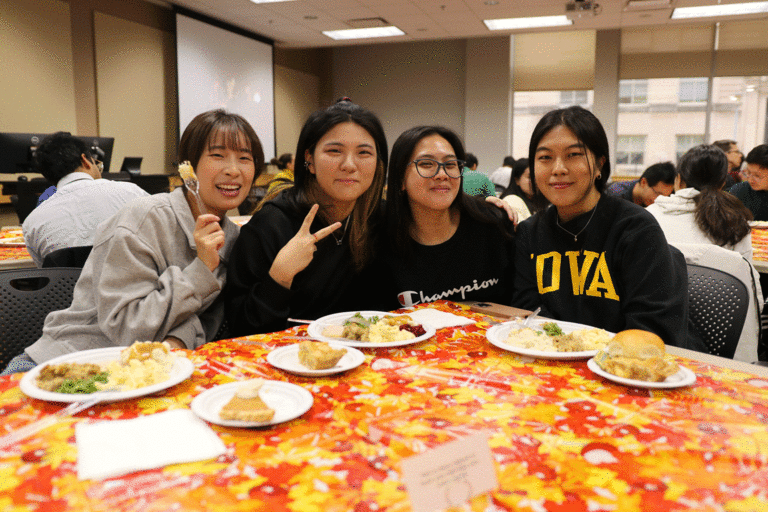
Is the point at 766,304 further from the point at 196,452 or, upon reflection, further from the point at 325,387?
the point at 196,452

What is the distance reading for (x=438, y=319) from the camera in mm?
1547

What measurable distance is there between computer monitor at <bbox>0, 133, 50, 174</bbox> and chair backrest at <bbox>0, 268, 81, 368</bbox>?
127 inches

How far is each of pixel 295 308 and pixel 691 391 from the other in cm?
121

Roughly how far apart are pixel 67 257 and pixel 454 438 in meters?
1.83

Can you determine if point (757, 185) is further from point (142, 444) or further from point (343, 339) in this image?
point (142, 444)

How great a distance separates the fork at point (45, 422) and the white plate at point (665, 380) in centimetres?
93

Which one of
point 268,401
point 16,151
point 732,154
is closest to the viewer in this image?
point 268,401

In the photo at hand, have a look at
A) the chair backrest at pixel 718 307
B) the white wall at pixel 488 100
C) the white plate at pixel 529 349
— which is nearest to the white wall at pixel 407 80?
the white wall at pixel 488 100

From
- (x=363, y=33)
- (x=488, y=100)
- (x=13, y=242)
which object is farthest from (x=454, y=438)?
(x=488, y=100)

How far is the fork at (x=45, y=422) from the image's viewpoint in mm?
834

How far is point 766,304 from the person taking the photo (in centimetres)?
296

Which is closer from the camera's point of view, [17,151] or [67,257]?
[67,257]

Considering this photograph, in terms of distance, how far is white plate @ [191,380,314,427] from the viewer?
34.7 inches

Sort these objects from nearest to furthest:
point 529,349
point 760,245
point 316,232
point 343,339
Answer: point 529,349, point 343,339, point 316,232, point 760,245
